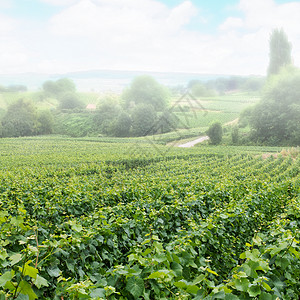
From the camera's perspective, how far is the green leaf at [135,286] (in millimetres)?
2414

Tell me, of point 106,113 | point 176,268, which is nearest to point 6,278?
point 176,268

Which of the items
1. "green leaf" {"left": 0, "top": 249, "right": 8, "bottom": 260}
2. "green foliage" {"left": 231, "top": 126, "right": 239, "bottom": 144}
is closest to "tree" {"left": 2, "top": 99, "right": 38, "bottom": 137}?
"green foliage" {"left": 231, "top": 126, "right": 239, "bottom": 144}

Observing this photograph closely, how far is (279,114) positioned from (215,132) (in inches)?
400

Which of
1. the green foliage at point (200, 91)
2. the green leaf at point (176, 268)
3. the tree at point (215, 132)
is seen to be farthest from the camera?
the tree at point (215, 132)

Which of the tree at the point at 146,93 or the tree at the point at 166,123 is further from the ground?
the tree at the point at 146,93

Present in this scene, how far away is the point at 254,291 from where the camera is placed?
2.43 meters

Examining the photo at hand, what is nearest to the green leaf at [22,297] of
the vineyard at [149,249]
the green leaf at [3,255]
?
the vineyard at [149,249]

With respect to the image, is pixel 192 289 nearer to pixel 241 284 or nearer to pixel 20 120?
pixel 241 284

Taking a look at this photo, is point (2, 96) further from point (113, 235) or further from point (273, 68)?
point (113, 235)

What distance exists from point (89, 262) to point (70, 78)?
98362 millimetres

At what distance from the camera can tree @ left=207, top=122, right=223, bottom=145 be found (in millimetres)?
39253

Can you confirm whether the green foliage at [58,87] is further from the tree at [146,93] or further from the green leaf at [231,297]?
the green leaf at [231,297]

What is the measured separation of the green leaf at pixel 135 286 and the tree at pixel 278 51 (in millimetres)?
55896

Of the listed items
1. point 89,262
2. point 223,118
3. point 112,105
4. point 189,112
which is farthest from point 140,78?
point 89,262
